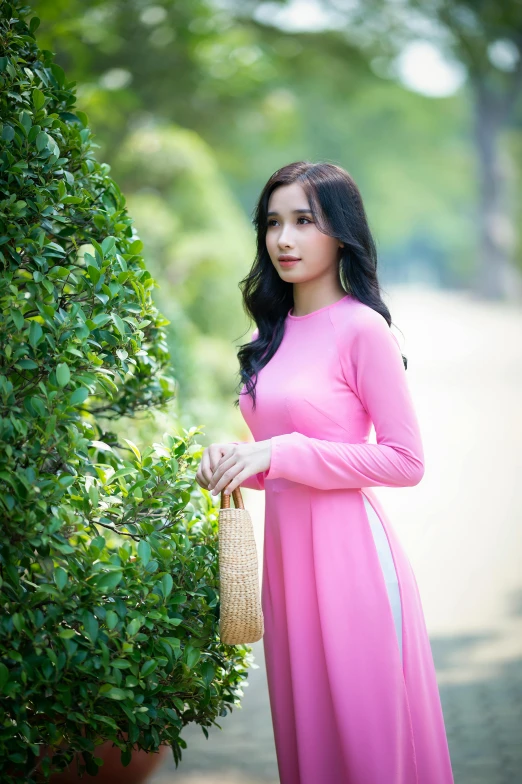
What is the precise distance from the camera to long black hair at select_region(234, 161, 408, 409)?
2559 millimetres

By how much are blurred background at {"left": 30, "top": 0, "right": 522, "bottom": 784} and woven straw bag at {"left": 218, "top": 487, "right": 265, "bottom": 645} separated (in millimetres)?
663

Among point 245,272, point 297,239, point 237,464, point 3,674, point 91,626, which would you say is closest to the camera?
point 3,674

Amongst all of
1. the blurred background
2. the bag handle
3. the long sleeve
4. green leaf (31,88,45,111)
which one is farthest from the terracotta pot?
green leaf (31,88,45,111)

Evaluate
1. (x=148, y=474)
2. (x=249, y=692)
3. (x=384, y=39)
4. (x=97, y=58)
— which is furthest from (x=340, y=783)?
(x=384, y=39)

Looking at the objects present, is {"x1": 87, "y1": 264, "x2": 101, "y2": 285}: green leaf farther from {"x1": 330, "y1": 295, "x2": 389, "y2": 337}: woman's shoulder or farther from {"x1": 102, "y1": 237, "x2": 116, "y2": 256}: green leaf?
{"x1": 330, "y1": 295, "x2": 389, "y2": 337}: woman's shoulder

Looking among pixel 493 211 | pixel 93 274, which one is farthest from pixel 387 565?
pixel 493 211

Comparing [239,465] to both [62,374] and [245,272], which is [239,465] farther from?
[245,272]

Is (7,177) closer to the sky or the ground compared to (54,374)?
closer to the sky

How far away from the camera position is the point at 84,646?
2.21m

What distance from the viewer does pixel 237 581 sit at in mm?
2264

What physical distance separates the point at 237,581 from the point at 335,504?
1.35ft

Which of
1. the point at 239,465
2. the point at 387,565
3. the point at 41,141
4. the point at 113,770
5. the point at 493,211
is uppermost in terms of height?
the point at 493,211

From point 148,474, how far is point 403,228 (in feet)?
172

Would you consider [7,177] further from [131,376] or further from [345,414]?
[345,414]
